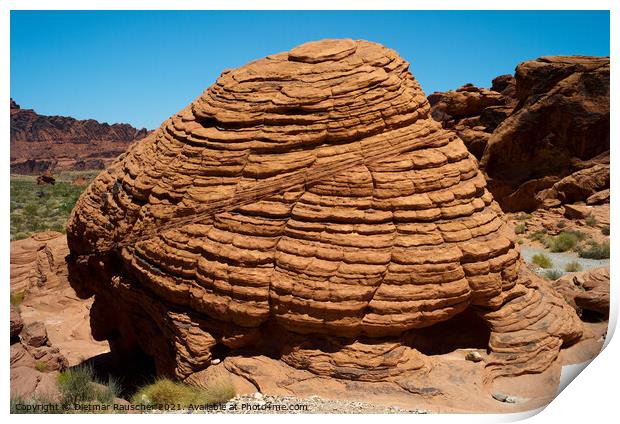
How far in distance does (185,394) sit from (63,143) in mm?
80644

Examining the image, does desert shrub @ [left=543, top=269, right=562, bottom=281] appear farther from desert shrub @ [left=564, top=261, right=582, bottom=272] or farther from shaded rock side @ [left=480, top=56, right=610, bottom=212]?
shaded rock side @ [left=480, top=56, right=610, bottom=212]

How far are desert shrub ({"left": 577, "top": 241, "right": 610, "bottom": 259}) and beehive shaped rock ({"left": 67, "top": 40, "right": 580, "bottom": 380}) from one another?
713cm

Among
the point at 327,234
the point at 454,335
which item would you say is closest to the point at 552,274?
the point at 454,335

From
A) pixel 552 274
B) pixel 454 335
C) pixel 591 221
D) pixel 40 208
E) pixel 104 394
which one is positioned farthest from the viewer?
pixel 40 208

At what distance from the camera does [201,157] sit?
9156 millimetres

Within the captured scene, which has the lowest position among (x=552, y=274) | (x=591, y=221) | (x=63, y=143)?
(x=552, y=274)

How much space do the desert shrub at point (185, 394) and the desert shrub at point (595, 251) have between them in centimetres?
1214

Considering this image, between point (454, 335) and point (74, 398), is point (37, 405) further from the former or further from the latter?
point (454, 335)

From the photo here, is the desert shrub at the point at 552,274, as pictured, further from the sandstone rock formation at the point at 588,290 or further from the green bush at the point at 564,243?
the green bush at the point at 564,243

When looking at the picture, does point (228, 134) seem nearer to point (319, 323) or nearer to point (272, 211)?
point (272, 211)

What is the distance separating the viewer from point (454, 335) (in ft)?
29.3

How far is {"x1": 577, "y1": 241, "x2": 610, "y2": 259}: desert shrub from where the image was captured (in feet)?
51.4

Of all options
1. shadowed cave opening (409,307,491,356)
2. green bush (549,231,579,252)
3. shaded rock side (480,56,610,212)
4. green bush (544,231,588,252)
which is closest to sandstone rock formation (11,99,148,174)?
shaded rock side (480,56,610,212)
